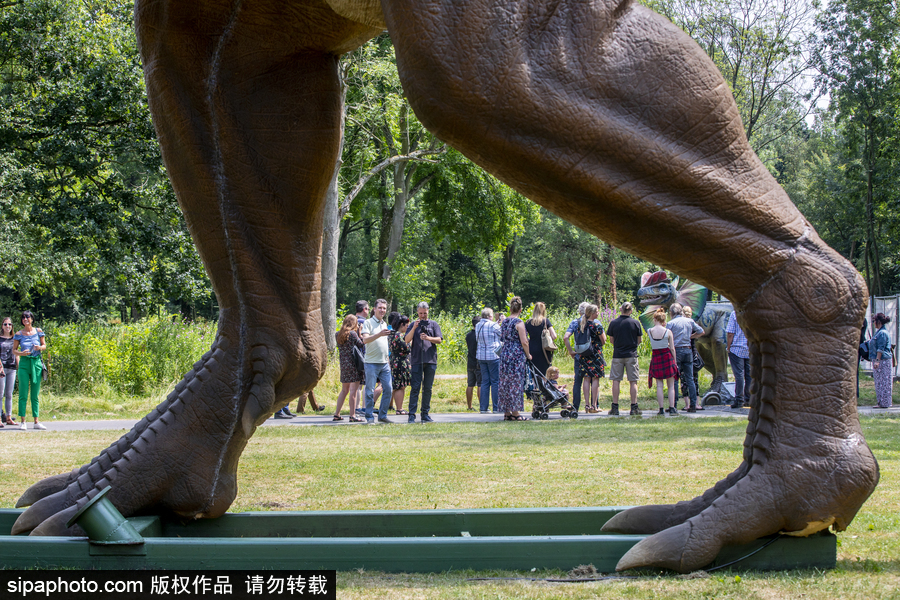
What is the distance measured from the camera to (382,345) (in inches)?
470

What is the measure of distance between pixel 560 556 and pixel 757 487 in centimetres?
57

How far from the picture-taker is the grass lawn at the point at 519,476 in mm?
2006

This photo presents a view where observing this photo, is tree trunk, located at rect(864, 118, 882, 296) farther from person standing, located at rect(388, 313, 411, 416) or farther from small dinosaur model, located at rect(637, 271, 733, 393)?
person standing, located at rect(388, 313, 411, 416)

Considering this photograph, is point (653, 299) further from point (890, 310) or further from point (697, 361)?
point (890, 310)

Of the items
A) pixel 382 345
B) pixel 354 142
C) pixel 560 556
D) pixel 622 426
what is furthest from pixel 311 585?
pixel 354 142

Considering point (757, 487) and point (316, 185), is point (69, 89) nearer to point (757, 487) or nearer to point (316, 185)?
point (316, 185)

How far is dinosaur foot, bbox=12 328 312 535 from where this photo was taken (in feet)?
8.22

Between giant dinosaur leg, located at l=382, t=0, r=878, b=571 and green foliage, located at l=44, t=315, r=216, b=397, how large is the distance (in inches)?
609

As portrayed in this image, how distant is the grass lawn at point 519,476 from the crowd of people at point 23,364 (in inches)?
61.1

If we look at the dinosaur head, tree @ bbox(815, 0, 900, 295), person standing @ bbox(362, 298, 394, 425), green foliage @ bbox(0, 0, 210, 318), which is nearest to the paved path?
person standing @ bbox(362, 298, 394, 425)

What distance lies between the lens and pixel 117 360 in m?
16.2

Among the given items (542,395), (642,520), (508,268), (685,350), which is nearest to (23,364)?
(542,395)

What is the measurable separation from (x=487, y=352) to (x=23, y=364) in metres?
7.50

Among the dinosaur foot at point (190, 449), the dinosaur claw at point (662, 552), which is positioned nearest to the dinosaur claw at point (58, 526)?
the dinosaur foot at point (190, 449)
